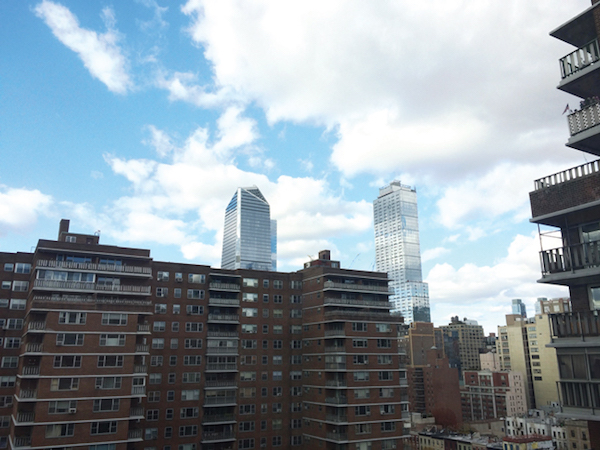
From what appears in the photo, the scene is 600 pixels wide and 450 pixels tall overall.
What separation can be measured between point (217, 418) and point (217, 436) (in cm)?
266

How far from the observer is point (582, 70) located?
23.3 metres

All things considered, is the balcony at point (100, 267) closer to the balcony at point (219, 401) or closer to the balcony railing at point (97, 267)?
the balcony railing at point (97, 267)

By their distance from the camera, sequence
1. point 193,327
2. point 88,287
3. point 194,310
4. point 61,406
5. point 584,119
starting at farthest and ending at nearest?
1. point 194,310
2. point 193,327
3. point 88,287
4. point 61,406
5. point 584,119

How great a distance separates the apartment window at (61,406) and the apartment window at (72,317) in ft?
30.4

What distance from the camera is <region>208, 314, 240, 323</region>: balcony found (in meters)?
77.9

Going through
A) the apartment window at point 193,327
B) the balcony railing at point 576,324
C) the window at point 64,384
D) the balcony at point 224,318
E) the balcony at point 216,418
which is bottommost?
the balcony at point 216,418

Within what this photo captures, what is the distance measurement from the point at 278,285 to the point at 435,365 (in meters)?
121

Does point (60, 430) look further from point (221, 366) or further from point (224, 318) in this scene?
point (224, 318)

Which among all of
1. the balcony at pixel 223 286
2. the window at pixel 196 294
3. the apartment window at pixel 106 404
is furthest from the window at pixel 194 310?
the apartment window at pixel 106 404

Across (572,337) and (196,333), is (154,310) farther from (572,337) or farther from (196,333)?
(572,337)

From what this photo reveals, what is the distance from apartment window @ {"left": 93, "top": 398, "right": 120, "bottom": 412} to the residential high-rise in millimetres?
51068

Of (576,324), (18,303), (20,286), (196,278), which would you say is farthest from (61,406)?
(576,324)

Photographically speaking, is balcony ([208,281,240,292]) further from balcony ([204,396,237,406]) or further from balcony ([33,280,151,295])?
balcony ([204,396,237,406])

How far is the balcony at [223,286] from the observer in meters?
79.4
